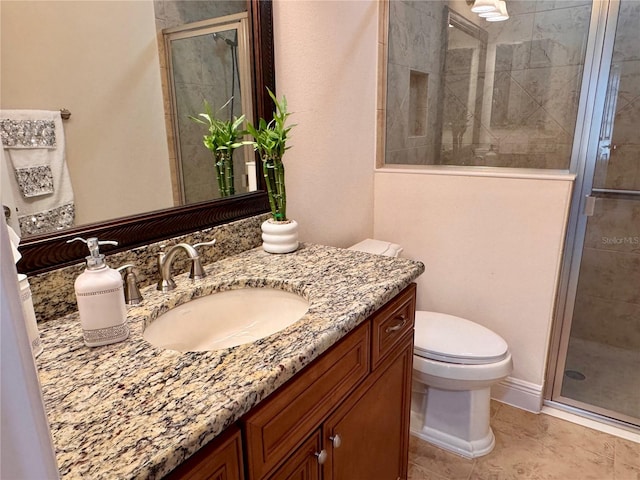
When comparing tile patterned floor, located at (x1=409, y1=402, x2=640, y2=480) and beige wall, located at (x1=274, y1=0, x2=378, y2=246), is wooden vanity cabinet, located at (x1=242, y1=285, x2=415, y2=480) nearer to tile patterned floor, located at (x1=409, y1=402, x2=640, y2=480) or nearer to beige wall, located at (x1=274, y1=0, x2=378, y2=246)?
tile patterned floor, located at (x1=409, y1=402, x2=640, y2=480)

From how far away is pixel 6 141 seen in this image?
0.91 m

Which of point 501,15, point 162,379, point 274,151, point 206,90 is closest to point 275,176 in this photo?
point 274,151

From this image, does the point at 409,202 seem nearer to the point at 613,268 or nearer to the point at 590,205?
the point at 590,205

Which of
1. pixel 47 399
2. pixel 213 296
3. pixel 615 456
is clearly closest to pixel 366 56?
pixel 213 296

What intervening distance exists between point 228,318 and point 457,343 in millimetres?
973

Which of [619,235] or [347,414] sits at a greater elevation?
[619,235]

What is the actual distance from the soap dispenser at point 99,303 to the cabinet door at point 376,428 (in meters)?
0.50

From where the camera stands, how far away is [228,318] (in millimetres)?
1181

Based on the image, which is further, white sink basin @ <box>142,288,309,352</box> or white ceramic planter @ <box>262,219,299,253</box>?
white ceramic planter @ <box>262,219,299,253</box>

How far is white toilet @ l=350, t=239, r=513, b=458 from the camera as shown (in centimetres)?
164

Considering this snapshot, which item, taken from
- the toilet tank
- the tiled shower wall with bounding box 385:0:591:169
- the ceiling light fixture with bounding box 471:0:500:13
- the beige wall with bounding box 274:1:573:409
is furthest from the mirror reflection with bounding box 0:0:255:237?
the ceiling light fixture with bounding box 471:0:500:13

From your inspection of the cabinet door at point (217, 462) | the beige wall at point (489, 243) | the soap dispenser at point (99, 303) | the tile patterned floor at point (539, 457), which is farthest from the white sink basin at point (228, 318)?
the beige wall at point (489, 243)

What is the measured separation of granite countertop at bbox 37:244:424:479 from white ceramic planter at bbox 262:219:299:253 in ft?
0.81

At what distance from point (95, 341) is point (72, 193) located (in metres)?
0.38
